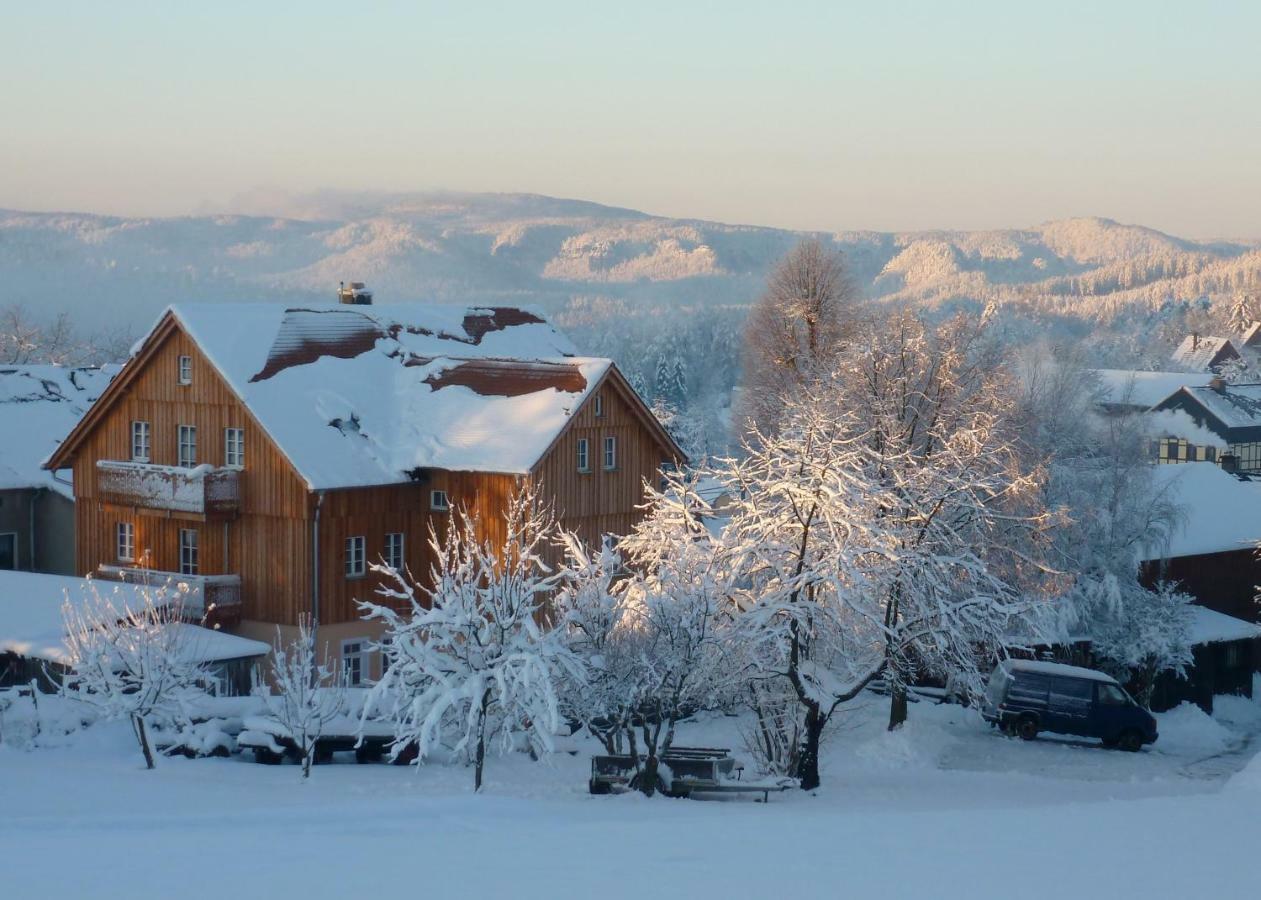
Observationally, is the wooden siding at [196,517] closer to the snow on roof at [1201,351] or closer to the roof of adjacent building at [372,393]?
the roof of adjacent building at [372,393]

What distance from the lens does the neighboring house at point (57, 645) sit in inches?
1299

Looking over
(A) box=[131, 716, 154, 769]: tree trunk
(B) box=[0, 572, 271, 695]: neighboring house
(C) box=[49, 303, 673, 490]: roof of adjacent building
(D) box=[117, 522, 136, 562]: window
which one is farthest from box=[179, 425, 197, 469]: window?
(A) box=[131, 716, 154, 769]: tree trunk

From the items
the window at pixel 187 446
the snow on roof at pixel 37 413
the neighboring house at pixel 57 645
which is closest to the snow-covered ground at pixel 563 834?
the neighboring house at pixel 57 645

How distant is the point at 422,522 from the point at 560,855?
22.0m

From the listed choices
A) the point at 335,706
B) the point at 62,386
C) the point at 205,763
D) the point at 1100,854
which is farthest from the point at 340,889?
the point at 62,386

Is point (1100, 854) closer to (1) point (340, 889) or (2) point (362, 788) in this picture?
(1) point (340, 889)

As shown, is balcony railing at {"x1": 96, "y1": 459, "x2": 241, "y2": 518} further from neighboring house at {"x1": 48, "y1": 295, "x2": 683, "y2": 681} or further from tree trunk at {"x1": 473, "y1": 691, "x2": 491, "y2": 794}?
tree trunk at {"x1": 473, "y1": 691, "x2": 491, "y2": 794}

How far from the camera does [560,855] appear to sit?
17.2 m

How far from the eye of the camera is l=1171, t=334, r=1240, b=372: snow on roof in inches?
5295

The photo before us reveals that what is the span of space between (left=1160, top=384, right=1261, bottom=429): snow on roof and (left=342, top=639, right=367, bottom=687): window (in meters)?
67.0

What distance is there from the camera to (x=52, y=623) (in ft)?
113

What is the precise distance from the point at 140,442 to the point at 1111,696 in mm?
25389

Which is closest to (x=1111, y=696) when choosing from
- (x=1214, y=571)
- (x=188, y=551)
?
(x=1214, y=571)

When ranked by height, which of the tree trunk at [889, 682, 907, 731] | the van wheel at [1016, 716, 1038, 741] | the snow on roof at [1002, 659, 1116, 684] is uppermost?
the snow on roof at [1002, 659, 1116, 684]
